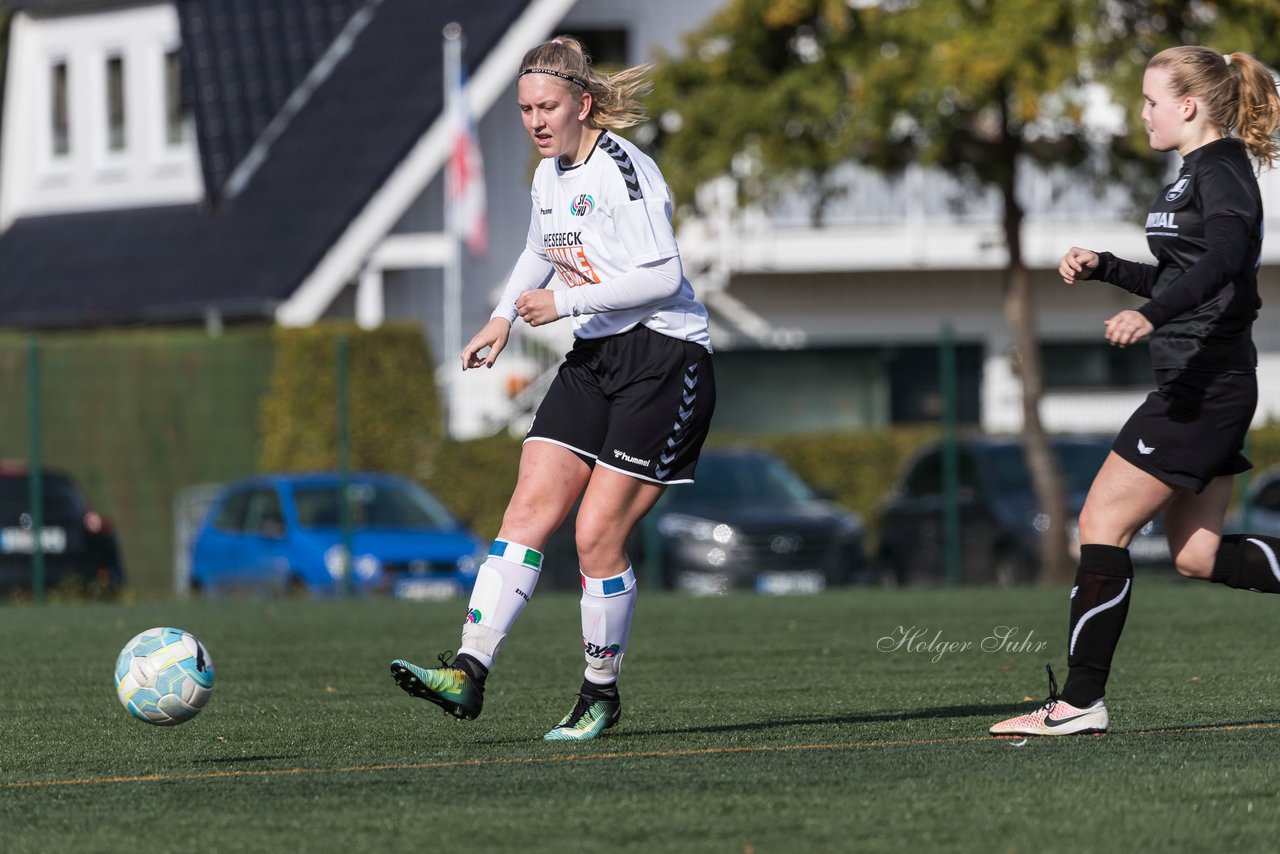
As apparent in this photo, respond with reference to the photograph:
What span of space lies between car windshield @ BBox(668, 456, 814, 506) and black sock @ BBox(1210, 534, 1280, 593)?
1404 centimetres

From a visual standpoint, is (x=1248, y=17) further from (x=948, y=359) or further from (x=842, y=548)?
(x=842, y=548)

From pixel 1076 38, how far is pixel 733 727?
1306cm

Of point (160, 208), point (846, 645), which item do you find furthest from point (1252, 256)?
point (160, 208)

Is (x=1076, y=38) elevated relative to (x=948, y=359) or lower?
elevated

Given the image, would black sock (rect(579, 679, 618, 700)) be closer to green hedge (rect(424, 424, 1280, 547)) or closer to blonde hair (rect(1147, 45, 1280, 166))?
blonde hair (rect(1147, 45, 1280, 166))

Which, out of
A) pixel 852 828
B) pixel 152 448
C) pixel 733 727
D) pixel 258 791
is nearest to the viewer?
pixel 852 828

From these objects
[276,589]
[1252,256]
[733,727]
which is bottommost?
[276,589]

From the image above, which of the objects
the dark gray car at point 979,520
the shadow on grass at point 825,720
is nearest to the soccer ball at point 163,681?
the shadow on grass at point 825,720

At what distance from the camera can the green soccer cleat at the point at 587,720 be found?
7512mm

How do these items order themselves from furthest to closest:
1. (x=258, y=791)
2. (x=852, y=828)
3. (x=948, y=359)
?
1. (x=948, y=359)
2. (x=258, y=791)
3. (x=852, y=828)

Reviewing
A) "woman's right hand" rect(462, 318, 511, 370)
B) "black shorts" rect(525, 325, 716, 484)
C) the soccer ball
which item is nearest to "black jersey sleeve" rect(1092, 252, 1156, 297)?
"black shorts" rect(525, 325, 716, 484)

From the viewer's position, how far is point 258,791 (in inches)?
246

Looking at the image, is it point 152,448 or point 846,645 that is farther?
point 152,448

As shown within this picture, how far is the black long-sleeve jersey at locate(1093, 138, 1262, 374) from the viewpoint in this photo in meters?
6.84
